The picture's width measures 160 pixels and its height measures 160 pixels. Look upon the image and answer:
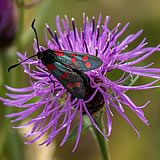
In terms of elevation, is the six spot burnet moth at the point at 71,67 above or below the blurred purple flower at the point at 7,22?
below

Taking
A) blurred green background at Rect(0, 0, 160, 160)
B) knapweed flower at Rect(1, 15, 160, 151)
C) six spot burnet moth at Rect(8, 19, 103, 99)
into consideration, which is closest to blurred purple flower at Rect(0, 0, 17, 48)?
blurred green background at Rect(0, 0, 160, 160)

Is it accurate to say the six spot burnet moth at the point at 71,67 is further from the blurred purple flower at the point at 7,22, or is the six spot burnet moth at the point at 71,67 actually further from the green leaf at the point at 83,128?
the blurred purple flower at the point at 7,22

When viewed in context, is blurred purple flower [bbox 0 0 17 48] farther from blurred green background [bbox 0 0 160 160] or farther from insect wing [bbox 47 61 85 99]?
insect wing [bbox 47 61 85 99]

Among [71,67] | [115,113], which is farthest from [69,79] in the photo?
[115,113]

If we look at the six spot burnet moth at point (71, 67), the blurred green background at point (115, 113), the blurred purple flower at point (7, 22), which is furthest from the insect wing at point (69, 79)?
the blurred purple flower at point (7, 22)

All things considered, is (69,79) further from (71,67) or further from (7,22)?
(7,22)

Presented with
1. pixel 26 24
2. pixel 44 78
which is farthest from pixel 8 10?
pixel 44 78

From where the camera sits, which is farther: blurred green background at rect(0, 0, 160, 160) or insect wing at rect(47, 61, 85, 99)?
blurred green background at rect(0, 0, 160, 160)
